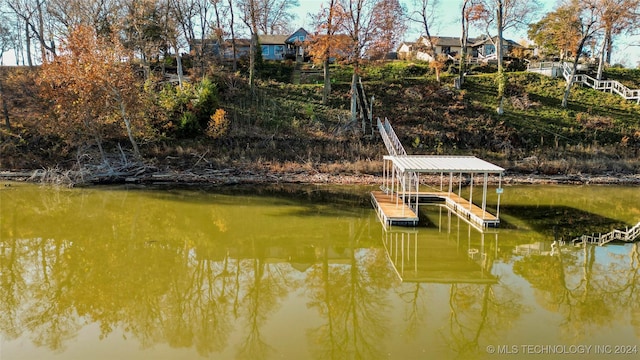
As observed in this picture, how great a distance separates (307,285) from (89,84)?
739 inches

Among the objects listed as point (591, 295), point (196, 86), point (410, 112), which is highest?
point (196, 86)

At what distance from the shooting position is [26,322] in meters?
8.56

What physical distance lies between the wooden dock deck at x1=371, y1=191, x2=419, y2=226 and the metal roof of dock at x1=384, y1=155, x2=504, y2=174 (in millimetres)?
1555

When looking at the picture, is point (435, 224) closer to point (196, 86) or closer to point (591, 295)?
point (591, 295)

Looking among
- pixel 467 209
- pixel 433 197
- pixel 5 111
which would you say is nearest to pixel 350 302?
pixel 467 209

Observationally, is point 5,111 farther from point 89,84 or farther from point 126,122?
point 126,122

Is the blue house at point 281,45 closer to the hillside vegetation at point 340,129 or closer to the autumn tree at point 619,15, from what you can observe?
the hillside vegetation at point 340,129

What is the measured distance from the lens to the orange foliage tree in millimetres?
22797

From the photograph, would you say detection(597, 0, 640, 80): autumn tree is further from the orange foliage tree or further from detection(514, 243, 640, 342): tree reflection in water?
the orange foliage tree

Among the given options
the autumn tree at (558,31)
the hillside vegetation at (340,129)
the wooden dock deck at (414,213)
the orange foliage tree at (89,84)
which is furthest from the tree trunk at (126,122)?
the autumn tree at (558,31)

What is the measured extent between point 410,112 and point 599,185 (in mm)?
12895

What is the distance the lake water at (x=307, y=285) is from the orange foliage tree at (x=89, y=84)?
24.9 ft

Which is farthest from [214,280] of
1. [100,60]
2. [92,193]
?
[100,60]

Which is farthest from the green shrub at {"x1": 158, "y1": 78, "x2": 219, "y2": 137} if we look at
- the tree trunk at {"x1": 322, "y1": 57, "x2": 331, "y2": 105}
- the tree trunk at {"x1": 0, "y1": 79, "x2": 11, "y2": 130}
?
the tree trunk at {"x1": 0, "y1": 79, "x2": 11, "y2": 130}
